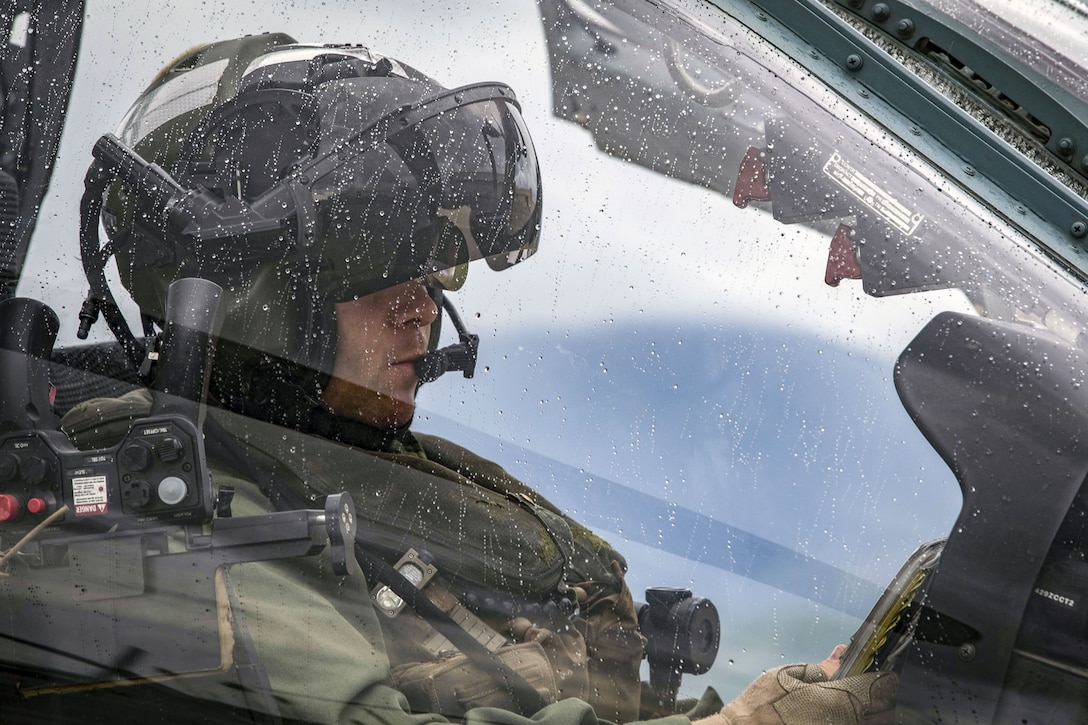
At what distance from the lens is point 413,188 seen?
177 centimetres

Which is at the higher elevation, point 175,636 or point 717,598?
point 717,598

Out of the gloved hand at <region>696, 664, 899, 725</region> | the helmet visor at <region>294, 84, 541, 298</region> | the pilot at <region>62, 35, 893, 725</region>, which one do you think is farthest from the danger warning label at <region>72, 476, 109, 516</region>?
the gloved hand at <region>696, 664, 899, 725</region>

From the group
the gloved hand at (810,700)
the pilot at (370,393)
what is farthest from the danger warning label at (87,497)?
the gloved hand at (810,700)

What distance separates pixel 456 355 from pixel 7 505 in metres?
0.70

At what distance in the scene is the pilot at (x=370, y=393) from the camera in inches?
66.1

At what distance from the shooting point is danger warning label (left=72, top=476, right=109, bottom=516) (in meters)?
1.72

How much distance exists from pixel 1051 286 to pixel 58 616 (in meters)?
1.57

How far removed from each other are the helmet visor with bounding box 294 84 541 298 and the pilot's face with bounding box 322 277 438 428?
4cm

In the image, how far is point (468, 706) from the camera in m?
1.67

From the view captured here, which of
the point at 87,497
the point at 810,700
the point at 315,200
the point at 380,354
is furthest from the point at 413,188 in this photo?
the point at 810,700

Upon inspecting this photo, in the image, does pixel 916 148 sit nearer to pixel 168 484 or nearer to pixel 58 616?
pixel 168 484

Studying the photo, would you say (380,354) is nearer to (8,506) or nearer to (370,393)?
(370,393)

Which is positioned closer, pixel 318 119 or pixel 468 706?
pixel 468 706

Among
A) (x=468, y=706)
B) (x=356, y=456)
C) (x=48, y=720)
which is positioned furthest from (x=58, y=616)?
(x=468, y=706)
